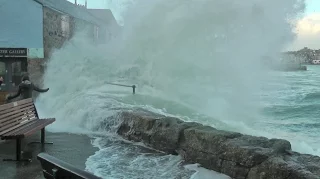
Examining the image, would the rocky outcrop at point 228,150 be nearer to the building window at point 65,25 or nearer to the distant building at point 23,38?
the distant building at point 23,38

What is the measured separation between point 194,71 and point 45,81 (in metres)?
6.79

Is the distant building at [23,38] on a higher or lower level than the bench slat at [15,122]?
higher

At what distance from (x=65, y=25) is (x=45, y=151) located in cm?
2364

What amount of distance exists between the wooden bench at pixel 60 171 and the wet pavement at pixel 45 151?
82 cm

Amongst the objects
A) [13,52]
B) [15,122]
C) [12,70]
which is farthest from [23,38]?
[15,122]

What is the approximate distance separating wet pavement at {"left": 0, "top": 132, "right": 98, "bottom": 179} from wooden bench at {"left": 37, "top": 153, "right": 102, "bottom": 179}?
2.70ft

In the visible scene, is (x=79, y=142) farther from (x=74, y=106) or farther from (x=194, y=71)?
(x=194, y=71)

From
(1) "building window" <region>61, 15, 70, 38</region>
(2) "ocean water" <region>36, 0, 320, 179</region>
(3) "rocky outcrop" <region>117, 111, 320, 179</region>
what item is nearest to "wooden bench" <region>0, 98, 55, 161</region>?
(3) "rocky outcrop" <region>117, 111, 320, 179</region>

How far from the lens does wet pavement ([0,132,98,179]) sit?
5.46m

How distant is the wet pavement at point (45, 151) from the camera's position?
5455 millimetres

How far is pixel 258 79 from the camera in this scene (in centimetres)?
1778

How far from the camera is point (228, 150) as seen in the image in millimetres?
5508

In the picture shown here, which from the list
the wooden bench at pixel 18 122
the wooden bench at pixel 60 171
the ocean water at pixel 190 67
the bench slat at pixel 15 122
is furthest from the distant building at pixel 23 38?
the wooden bench at pixel 60 171

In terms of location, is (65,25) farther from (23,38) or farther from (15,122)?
(15,122)
